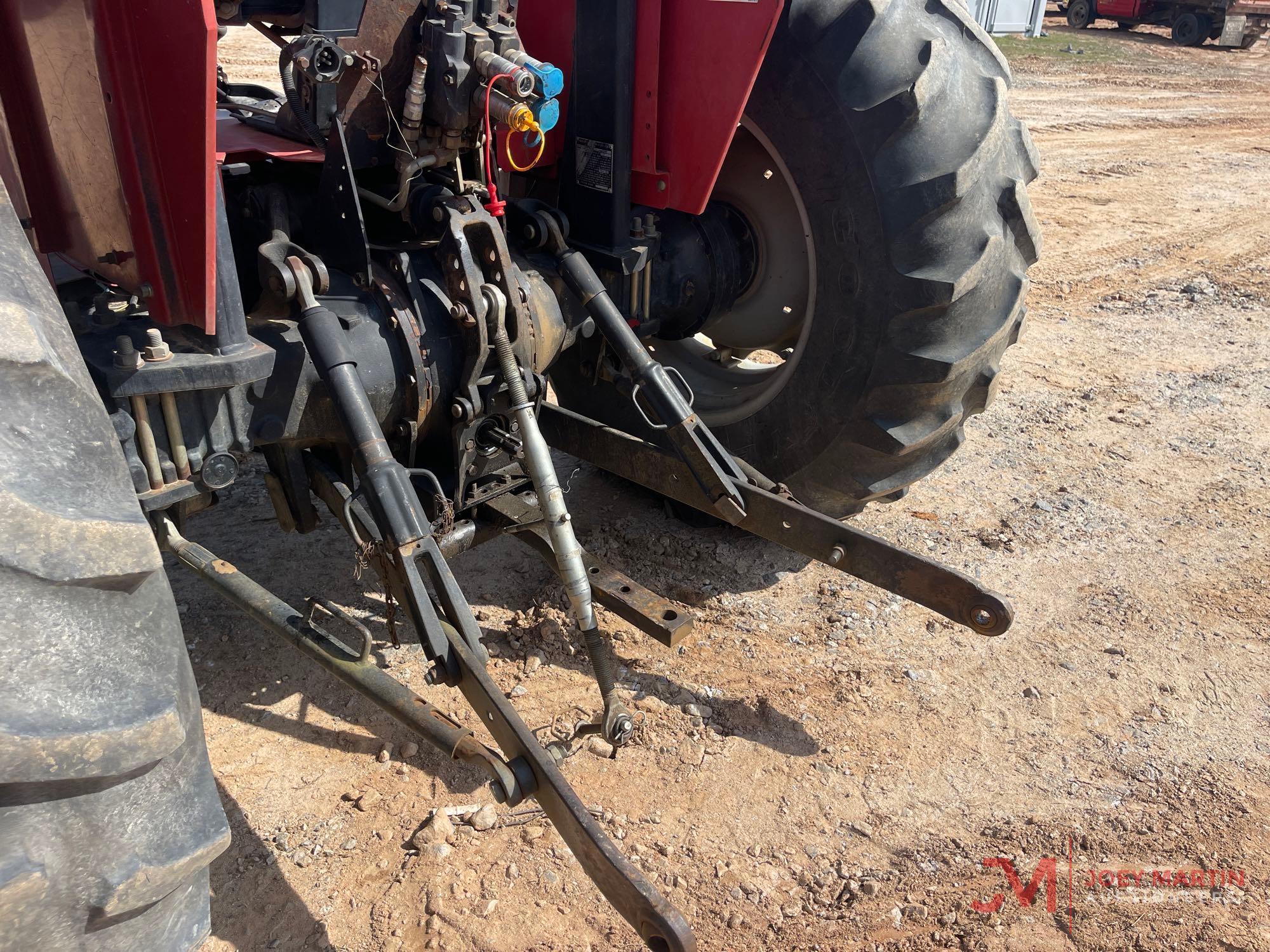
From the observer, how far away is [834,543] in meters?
2.46

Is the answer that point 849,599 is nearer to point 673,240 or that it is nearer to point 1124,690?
point 1124,690

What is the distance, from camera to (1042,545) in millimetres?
3516

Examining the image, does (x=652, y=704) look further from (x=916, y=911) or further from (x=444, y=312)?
(x=444, y=312)

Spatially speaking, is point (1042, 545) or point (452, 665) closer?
point (452, 665)

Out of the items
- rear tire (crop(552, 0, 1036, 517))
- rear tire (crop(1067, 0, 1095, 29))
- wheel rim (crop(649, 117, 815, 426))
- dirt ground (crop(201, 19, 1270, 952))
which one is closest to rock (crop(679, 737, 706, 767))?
dirt ground (crop(201, 19, 1270, 952))

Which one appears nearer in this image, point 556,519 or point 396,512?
point 396,512

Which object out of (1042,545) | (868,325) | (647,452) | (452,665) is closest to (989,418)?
(1042,545)

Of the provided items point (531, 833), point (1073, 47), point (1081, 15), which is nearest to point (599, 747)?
point (531, 833)

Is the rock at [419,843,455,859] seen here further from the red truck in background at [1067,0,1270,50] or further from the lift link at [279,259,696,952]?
the red truck in background at [1067,0,1270,50]

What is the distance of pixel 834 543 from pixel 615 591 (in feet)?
1.93

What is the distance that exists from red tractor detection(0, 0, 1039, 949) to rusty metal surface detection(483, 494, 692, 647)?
0.4 inches

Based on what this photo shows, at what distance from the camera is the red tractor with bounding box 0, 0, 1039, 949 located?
4.01 ft

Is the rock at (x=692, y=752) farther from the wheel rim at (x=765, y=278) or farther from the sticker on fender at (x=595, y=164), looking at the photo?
the sticker on fender at (x=595, y=164)

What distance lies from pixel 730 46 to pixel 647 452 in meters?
1.00
